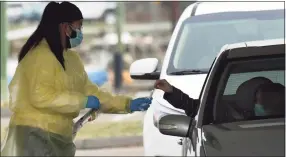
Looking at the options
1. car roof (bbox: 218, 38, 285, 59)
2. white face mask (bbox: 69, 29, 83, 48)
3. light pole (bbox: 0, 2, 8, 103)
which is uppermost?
white face mask (bbox: 69, 29, 83, 48)

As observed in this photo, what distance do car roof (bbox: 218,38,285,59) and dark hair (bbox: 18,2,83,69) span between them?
0.99 meters

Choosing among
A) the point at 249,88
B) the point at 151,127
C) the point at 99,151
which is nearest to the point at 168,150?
the point at 151,127

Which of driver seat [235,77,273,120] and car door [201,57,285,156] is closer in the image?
car door [201,57,285,156]

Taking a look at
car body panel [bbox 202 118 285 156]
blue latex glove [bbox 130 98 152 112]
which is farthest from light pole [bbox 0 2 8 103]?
car body panel [bbox 202 118 285 156]

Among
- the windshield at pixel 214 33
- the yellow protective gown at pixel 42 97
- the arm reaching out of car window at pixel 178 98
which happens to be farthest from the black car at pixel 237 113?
the windshield at pixel 214 33

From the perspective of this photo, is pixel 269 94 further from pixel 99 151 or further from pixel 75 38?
pixel 99 151

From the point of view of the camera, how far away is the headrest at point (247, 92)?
4512 mm

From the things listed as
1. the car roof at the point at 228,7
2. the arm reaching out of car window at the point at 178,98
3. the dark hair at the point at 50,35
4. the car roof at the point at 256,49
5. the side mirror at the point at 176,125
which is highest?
the dark hair at the point at 50,35

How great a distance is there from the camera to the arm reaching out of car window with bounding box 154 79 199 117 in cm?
494

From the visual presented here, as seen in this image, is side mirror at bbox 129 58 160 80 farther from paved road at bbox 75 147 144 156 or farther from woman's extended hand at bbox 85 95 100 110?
paved road at bbox 75 147 144 156

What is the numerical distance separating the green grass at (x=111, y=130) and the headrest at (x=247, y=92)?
6.32 meters

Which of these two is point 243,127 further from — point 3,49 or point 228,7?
point 3,49

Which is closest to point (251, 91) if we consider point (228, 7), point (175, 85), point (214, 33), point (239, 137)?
point (239, 137)

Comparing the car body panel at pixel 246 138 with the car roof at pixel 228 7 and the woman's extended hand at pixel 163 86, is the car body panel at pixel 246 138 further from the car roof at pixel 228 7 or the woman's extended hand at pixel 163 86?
the car roof at pixel 228 7
